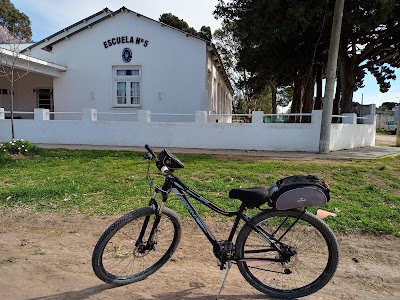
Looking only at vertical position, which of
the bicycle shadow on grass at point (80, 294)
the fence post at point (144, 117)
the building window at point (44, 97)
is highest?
the building window at point (44, 97)

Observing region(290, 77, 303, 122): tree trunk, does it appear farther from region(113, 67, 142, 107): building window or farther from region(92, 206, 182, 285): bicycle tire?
region(92, 206, 182, 285): bicycle tire

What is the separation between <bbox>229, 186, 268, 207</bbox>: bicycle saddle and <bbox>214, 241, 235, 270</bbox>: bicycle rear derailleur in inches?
16.0

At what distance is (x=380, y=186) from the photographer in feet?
22.3

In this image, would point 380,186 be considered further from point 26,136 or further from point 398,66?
point 398,66

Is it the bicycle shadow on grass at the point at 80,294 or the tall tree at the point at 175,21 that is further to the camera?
the tall tree at the point at 175,21

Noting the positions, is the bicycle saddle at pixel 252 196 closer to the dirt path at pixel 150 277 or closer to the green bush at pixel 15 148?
the dirt path at pixel 150 277

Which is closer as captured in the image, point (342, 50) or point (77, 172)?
point (77, 172)

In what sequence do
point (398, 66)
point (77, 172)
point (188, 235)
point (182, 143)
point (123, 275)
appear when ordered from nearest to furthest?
1. point (123, 275)
2. point (188, 235)
3. point (77, 172)
4. point (182, 143)
5. point (398, 66)

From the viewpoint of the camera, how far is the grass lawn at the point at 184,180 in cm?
515

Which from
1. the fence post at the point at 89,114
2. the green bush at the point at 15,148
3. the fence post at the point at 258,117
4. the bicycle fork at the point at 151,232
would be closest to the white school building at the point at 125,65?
the fence post at the point at 89,114

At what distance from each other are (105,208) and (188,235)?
1.55 metres

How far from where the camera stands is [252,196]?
2766 millimetres

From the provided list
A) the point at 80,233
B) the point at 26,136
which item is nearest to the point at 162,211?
the point at 80,233

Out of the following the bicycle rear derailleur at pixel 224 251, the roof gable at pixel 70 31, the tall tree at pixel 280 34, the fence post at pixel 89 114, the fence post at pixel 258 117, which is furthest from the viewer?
the roof gable at pixel 70 31
